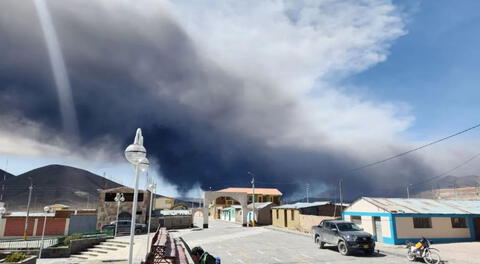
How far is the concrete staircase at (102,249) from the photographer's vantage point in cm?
2670

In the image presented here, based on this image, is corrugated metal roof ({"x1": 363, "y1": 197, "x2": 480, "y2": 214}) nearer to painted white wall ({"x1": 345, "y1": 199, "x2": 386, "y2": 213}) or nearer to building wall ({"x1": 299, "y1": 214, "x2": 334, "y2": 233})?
painted white wall ({"x1": 345, "y1": 199, "x2": 386, "y2": 213})

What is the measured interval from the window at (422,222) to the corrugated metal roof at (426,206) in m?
0.58

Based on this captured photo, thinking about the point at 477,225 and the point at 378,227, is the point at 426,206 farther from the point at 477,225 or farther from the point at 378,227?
the point at 378,227

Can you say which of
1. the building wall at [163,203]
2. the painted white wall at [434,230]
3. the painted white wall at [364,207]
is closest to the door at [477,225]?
the painted white wall at [434,230]

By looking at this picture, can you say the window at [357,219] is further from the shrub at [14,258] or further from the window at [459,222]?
the shrub at [14,258]

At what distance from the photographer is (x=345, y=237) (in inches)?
752

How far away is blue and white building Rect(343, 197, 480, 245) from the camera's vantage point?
2421 centimetres

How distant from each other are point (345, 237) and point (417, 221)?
10101 millimetres

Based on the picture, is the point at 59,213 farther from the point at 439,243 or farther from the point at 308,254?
the point at 439,243

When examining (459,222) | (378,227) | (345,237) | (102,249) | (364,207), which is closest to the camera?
(345,237)

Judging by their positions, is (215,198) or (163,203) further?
(163,203)

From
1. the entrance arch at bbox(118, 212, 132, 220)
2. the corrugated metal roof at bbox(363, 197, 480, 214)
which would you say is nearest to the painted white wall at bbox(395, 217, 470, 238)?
the corrugated metal roof at bbox(363, 197, 480, 214)

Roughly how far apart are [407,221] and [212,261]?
19.9 meters

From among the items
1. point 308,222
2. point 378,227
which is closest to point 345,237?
point 378,227
